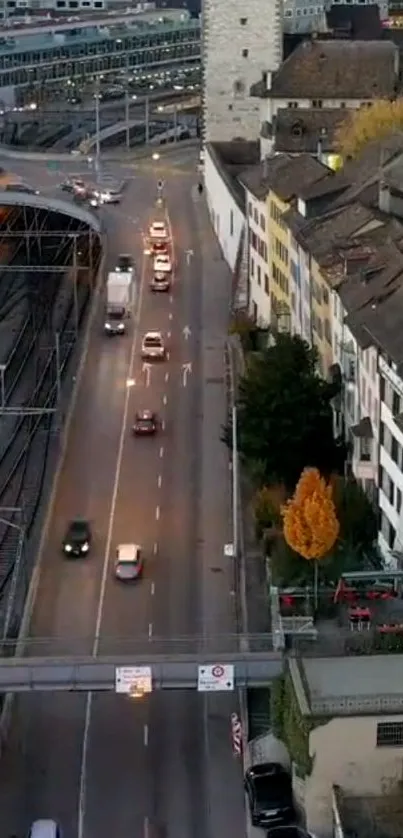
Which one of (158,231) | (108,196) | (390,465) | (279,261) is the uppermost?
(108,196)

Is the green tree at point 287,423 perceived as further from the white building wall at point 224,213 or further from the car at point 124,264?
the car at point 124,264

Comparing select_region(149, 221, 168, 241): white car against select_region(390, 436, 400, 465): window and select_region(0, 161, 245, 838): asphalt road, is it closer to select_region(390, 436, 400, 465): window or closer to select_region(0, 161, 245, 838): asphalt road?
select_region(0, 161, 245, 838): asphalt road

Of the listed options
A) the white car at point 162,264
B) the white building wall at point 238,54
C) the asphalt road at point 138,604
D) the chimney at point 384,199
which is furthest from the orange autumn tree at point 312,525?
the white building wall at point 238,54

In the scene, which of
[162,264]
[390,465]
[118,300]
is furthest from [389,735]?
[162,264]

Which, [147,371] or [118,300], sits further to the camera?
[118,300]

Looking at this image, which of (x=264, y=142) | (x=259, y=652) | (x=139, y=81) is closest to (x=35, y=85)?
(x=139, y=81)

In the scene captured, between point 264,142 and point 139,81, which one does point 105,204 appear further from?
point 139,81

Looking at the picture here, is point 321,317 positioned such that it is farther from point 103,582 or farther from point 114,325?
point 114,325
